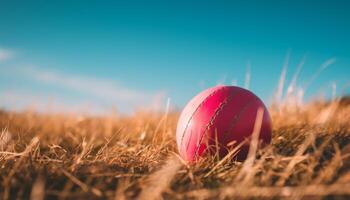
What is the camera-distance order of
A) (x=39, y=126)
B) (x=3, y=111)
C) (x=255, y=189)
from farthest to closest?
(x=3, y=111) → (x=39, y=126) → (x=255, y=189)

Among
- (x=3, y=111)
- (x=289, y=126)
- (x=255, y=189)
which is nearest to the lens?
(x=255, y=189)

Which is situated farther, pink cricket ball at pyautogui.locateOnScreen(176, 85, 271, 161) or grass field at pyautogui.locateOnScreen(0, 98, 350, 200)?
pink cricket ball at pyautogui.locateOnScreen(176, 85, 271, 161)

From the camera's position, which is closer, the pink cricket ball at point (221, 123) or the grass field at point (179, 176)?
the grass field at point (179, 176)

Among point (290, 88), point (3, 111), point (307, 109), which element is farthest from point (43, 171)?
point (3, 111)

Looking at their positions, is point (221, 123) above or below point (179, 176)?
above

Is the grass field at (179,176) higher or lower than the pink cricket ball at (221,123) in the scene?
lower

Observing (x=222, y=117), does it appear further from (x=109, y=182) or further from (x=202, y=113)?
(x=109, y=182)

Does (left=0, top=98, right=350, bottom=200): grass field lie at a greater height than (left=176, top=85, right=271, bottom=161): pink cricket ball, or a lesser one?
lesser

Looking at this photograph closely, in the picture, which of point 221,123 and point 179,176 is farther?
point 221,123
